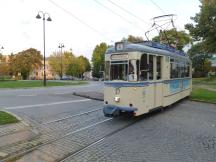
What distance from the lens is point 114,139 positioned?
9516 millimetres

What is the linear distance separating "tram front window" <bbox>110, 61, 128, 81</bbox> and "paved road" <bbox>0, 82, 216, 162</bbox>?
1.73 metres

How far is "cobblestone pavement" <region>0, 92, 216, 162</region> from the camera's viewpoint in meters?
7.64

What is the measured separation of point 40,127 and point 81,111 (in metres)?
4.38

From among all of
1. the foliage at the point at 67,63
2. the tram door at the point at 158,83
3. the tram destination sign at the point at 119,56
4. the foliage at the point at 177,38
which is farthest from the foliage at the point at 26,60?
the tram destination sign at the point at 119,56

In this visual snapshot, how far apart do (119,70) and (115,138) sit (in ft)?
13.0

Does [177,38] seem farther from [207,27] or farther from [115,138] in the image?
[115,138]

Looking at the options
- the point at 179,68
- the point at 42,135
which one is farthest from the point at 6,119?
the point at 179,68

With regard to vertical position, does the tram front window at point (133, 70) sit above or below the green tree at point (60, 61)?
below

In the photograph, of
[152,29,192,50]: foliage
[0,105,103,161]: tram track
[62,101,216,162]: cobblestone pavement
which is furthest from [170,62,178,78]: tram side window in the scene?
[152,29,192,50]: foliage

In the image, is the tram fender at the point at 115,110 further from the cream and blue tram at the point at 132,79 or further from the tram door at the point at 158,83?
the tram door at the point at 158,83

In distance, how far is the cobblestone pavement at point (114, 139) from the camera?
764 cm

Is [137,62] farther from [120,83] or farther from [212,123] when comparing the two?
[212,123]

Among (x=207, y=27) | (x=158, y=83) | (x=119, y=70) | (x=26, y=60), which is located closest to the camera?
(x=119, y=70)

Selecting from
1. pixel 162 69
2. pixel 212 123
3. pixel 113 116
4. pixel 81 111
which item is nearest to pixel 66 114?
pixel 81 111
